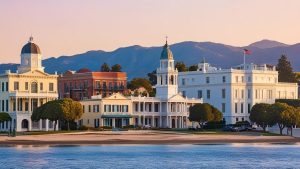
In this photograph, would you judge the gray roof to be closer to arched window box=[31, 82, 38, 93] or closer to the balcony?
arched window box=[31, 82, 38, 93]

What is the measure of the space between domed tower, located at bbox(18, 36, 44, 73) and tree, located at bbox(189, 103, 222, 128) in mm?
28632

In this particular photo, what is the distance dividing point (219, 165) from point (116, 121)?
74.8m

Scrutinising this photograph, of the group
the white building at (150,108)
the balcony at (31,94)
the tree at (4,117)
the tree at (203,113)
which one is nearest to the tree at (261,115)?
the tree at (203,113)

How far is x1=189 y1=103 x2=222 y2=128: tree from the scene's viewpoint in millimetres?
160500

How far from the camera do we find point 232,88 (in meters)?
182

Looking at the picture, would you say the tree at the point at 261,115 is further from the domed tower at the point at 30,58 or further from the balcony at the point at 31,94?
the domed tower at the point at 30,58

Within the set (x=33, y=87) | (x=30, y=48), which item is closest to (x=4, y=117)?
(x=33, y=87)

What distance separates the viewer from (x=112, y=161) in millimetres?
96625

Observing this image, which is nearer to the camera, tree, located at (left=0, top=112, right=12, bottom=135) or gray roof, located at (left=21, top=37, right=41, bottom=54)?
tree, located at (left=0, top=112, right=12, bottom=135)

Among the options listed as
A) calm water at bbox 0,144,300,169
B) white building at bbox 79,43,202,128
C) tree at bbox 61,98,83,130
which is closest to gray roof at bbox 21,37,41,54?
white building at bbox 79,43,202,128

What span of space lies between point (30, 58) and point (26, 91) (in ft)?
21.1

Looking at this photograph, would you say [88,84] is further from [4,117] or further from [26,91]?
[4,117]

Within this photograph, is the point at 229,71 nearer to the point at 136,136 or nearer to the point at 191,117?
the point at 191,117

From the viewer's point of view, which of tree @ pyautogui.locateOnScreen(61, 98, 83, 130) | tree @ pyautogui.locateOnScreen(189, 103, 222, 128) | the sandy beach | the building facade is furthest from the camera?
tree @ pyautogui.locateOnScreen(189, 103, 222, 128)
